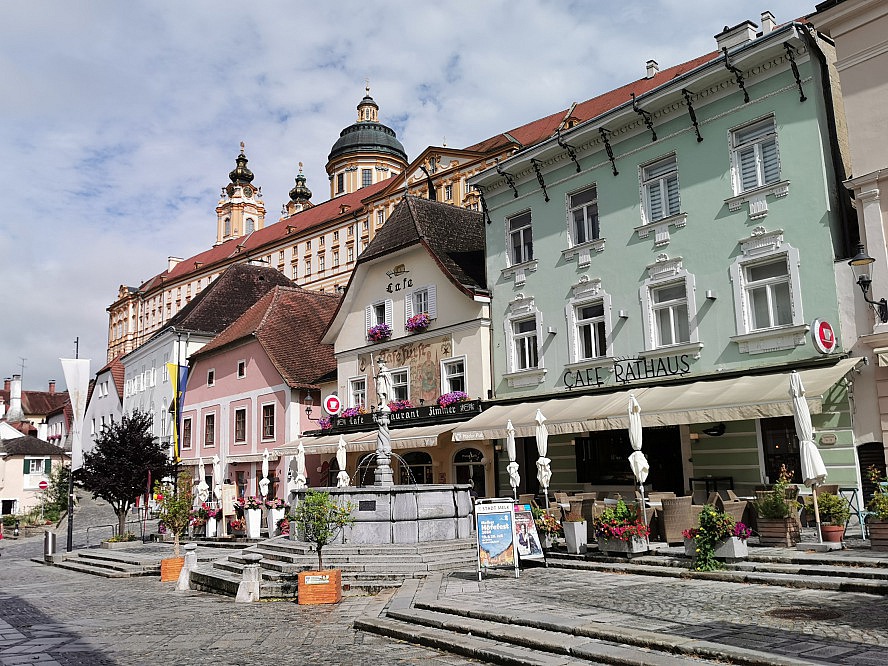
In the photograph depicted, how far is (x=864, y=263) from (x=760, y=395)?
335 cm

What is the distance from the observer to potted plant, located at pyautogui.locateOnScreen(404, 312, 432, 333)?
28.5m

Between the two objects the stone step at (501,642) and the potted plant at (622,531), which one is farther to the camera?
the potted plant at (622,531)

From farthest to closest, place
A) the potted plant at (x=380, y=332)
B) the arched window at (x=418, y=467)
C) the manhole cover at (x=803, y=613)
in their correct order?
the potted plant at (x=380, y=332)
the arched window at (x=418, y=467)
the manhole cover at (x=803, y=613)

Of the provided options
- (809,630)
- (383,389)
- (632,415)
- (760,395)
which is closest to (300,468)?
(383,389)

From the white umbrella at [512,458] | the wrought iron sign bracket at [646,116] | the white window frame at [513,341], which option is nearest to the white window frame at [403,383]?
the white window frame at [513,341]

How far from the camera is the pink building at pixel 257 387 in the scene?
3528 cm

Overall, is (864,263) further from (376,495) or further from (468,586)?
(376,495)

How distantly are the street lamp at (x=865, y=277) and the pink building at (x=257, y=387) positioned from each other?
23.4 meters

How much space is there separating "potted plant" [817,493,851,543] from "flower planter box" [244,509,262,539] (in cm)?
1696

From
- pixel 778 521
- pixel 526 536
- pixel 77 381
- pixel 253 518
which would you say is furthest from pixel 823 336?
pixel 77 381

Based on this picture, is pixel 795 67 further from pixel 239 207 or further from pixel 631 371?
pixel 239 207

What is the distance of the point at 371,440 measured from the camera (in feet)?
91.7

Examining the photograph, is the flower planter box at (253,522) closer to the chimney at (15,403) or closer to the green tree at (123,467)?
the green tree at (123,467)

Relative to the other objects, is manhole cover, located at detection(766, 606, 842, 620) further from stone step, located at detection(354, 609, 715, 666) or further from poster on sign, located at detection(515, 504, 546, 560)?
poster on sign, located at detection(515, 504, 546, 560)
